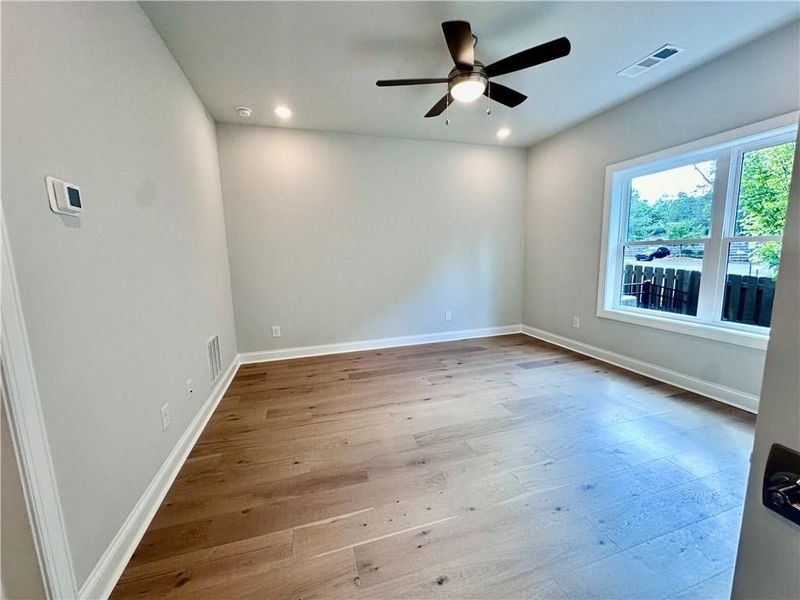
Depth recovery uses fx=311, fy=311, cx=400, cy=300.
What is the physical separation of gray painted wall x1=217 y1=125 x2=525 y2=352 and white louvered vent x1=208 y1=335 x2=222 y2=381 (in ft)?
2.78

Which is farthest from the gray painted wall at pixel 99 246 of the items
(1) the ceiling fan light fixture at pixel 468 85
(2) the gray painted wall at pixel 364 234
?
(1) the ceiling fan light fixture at pixel 468 85

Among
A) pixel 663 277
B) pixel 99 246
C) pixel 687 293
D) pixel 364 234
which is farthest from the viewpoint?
pixel 364 234

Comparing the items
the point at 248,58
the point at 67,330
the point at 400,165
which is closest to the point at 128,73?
the point at 248,58

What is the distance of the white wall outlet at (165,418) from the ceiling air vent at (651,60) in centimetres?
402

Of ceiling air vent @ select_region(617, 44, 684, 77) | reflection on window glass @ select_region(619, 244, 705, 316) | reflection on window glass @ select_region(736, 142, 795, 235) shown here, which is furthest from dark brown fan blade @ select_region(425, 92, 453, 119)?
reflection on window glass @ select_region(619, 244, 705, 316)

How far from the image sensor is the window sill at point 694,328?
233 centimetres

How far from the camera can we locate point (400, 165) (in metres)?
3.91

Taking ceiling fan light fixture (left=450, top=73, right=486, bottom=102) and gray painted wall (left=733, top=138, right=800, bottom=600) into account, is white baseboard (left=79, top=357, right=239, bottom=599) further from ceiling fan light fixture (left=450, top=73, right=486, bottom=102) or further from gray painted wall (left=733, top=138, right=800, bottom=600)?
ceiling fan light fixture (left=450, top=73, right=486, bottom=102)

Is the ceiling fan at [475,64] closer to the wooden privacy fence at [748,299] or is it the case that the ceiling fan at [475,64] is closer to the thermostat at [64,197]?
the thermostat at [64,197]

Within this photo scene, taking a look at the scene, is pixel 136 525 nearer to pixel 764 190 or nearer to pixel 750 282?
pixel 750 282

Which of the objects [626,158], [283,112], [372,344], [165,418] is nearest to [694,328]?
[626,158]

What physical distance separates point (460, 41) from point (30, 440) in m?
2.57

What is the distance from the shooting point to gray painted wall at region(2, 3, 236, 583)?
0.99 m

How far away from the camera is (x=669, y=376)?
2.89 m
